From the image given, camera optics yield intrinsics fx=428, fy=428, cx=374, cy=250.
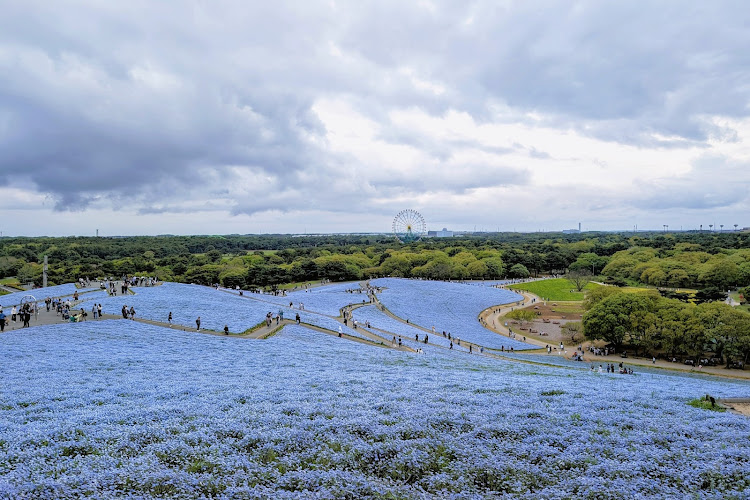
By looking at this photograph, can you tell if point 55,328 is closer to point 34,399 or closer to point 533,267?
point 34,399

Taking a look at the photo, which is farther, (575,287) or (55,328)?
(575,287)

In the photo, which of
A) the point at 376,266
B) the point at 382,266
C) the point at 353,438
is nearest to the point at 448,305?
the point at 382,266

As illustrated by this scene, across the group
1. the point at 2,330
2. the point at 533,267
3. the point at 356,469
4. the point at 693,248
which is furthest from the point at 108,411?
the point at 693,248

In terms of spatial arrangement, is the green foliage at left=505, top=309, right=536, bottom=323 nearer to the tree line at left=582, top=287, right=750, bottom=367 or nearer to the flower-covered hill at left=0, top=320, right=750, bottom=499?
the tree line at left=582, top=287, right=750, bottom=367

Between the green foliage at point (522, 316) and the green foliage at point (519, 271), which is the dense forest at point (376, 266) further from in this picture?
the green foliage at point (522, 316)

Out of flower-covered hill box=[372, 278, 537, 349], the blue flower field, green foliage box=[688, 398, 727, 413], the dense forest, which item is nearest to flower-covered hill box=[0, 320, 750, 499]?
the blue flower field

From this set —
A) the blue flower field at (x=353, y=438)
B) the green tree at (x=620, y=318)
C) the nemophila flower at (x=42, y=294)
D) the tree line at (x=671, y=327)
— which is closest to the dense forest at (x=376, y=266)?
the nemophila flower at (x=42, y=294)

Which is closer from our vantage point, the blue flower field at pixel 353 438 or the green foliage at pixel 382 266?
the blue flower field at pixel 353 438
